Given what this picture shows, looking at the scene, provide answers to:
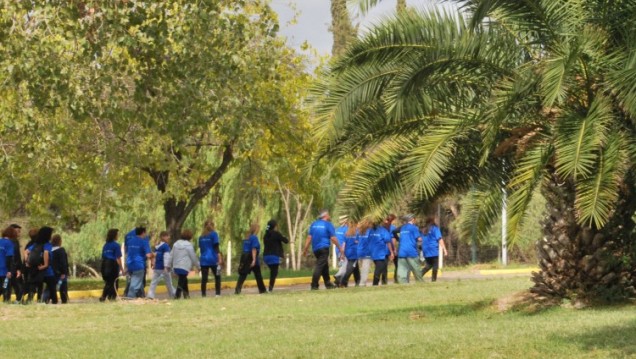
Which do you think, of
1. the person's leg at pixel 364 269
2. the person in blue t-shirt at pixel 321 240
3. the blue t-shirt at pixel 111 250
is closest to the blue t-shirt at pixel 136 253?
the blue t-shirt at pixel 111 250

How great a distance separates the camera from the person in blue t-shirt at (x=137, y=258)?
23.5 metres

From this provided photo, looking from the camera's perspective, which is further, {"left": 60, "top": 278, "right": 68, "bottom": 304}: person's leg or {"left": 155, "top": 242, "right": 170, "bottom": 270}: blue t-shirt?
{"left": 60, "top": 278, "right": 68, "bottom": 304}: person's leg

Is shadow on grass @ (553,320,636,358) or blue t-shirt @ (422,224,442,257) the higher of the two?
blue t-shirt @ (422,224,442,257)

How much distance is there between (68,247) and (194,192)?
669 inches

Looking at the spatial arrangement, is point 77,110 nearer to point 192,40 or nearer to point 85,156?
point 192,40

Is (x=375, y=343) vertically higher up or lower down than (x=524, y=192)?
lower down

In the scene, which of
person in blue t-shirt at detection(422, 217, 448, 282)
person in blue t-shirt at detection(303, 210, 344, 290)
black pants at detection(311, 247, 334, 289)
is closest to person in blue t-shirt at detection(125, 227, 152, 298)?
person in blue t-shirt at detection(303, 210, 344, 290)

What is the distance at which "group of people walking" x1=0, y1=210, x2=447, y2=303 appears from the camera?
23.2 m

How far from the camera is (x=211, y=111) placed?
21.0 meters

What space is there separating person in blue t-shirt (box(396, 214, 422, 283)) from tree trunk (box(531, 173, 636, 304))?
8.75m

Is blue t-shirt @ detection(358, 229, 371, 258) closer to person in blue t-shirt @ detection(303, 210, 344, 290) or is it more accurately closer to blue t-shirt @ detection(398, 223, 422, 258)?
blue t-shirt @ detection(398, 223, 422, 258)

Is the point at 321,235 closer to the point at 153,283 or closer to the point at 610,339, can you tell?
the point at 153,283

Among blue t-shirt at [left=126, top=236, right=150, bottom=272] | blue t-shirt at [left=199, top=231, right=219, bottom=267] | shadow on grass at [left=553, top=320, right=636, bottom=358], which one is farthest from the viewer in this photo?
blue t-shirt at [left=199, top=231, right=219, bottom=267]

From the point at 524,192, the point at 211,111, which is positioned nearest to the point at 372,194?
the point at 524,192
